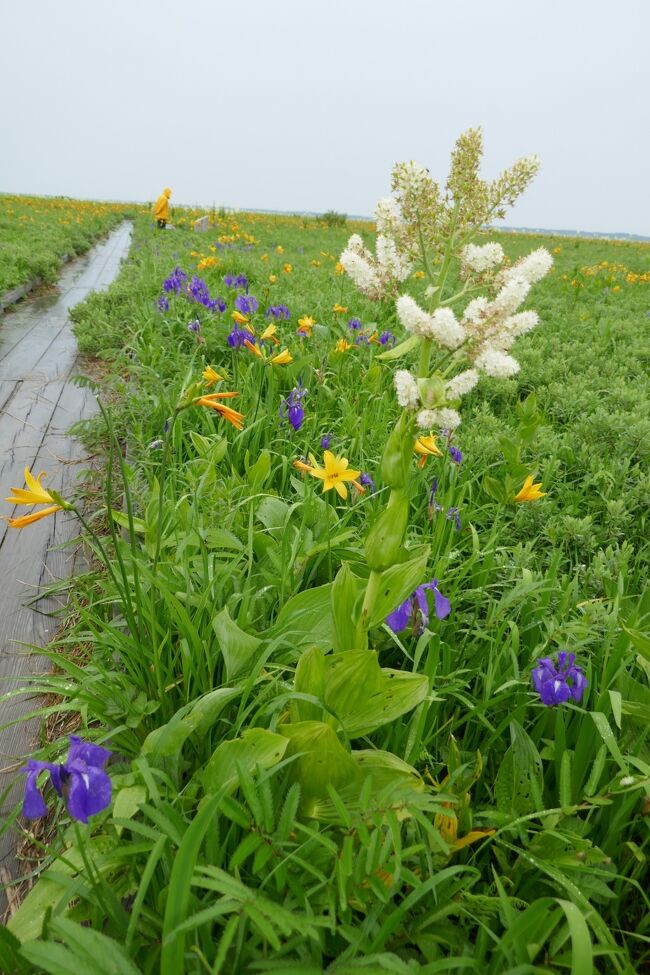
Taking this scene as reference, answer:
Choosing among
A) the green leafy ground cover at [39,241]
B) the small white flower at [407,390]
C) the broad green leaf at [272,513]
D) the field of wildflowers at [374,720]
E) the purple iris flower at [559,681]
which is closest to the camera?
the field of wildflowers at [374,720]

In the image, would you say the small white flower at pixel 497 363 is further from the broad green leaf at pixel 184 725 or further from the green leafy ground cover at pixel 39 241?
the green leafy ground cover at pixel 39 241

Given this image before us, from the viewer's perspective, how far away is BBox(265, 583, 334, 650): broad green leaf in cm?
152

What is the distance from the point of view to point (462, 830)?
1172mm

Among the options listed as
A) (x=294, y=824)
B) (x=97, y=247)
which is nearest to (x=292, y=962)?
(x=294, y=824)

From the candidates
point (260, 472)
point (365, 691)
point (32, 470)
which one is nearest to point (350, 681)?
point (365, 691)

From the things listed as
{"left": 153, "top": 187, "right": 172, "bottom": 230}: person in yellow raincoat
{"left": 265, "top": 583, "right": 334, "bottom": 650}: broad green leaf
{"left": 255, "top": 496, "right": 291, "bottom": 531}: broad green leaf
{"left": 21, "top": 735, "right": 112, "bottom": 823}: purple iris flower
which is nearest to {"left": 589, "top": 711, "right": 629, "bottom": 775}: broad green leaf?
{"left": 265, "top": 583, "right": 334, "bottom": 650}: broad green leaf

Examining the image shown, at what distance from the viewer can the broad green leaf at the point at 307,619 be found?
1.52m

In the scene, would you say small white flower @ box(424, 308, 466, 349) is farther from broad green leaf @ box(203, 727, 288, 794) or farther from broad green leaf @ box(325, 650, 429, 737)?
broad green leaf @ box(203, 727, 288, 794)

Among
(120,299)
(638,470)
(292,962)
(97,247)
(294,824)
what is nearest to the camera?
(292,962)

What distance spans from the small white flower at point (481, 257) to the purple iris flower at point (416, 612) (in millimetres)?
795

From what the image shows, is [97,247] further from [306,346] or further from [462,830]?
[462,830]

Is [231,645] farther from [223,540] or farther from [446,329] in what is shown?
[446,329]

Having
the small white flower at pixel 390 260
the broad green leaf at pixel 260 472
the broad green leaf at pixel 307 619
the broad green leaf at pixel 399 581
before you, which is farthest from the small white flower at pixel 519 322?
the broad green leaf at pixel 260 472

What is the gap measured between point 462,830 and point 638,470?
2083 mm
